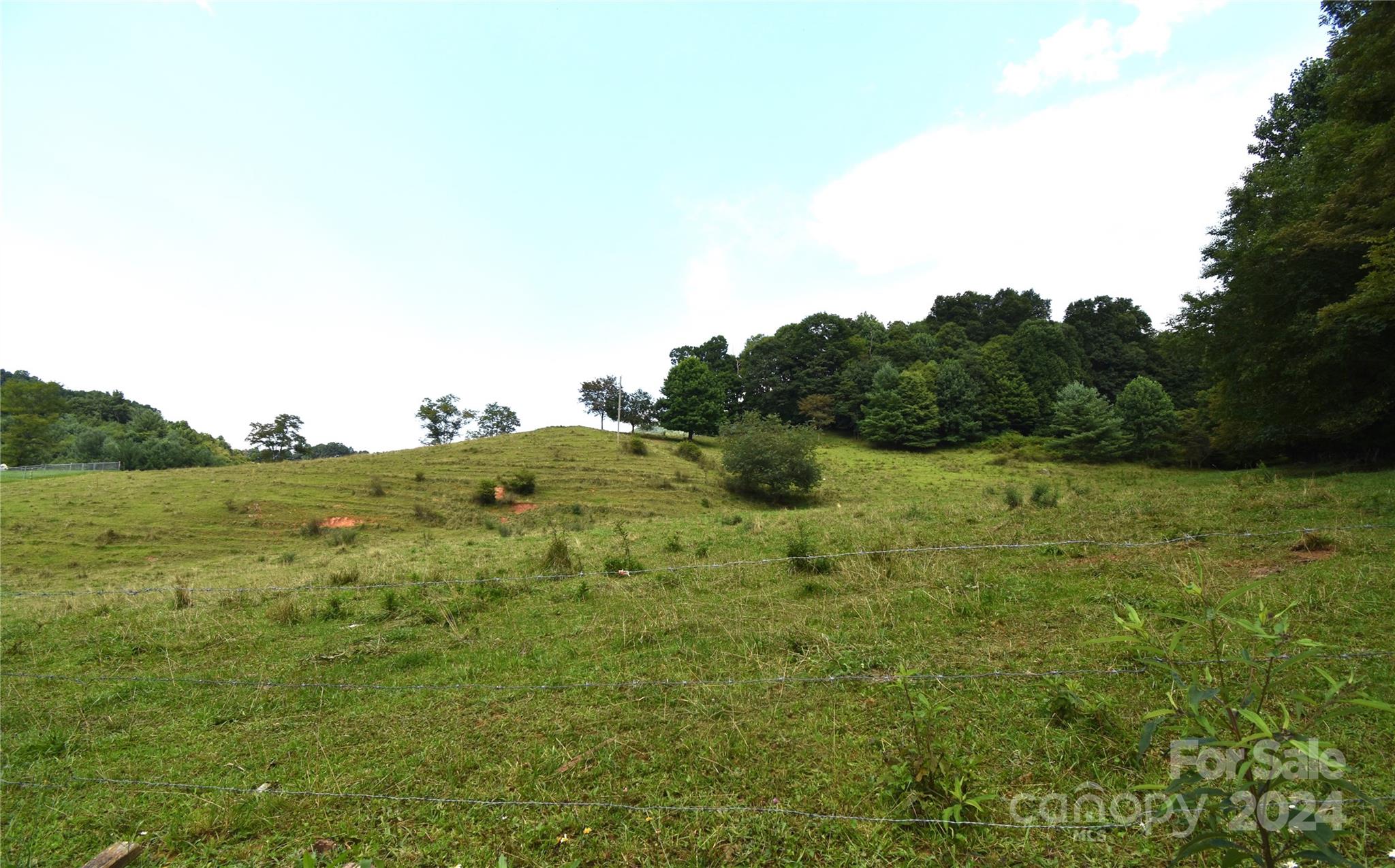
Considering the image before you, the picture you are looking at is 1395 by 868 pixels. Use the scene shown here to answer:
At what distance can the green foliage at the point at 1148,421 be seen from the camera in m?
47.1

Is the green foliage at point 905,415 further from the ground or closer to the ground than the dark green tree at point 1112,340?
closer to the ground

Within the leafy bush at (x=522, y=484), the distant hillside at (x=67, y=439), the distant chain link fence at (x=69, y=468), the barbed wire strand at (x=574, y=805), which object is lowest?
the barbed wire strand at (x=574, y=805)

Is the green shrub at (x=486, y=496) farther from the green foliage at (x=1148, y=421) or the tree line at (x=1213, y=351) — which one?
the green foliage at (x=1148, y=421)

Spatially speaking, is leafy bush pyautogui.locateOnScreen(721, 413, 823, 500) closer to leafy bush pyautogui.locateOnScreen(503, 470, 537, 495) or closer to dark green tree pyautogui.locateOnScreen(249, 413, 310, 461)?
leafy bush pyautogui.locateOnScreen(503, 470, 537, 495)

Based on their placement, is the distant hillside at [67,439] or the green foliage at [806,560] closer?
the green foliage at [806,560]

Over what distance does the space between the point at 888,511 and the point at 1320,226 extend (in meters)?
12.0

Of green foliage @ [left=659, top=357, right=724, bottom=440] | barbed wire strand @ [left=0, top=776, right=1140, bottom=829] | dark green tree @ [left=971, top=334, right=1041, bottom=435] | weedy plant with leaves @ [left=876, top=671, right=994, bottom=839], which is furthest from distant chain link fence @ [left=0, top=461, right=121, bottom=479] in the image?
dark green tree @ [left=971, top=334, right=1041, bottom=435]

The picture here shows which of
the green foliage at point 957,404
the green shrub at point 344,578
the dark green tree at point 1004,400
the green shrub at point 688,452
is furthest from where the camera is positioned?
the dark green tree at point 1004,400

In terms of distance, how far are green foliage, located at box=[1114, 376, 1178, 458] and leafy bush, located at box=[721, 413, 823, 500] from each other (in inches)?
1194

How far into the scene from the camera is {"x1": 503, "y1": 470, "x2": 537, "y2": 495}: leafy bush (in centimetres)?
3691

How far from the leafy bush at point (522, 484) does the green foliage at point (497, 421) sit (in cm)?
4815

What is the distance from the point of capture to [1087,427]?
4853 centimetres

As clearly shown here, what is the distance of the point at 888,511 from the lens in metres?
16.4

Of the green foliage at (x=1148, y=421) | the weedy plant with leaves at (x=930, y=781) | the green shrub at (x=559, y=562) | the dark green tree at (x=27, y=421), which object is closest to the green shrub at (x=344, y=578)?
the green shrub at (x=559, y=562)
